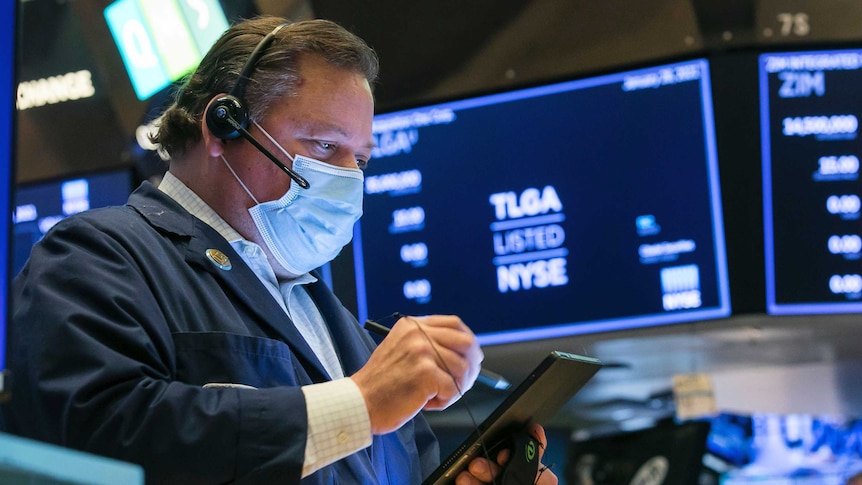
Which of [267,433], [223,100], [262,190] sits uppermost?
[223,100]

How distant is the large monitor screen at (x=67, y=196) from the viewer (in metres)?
3.85

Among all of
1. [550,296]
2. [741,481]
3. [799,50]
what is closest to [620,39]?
[799,50]

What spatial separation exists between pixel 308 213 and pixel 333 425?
526 mm

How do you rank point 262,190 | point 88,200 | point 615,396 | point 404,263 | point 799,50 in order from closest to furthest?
point 262,190 → point 799,50 → point 404,263 → point 88,200 → point 615,396

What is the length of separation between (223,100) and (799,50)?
2018 millimetres

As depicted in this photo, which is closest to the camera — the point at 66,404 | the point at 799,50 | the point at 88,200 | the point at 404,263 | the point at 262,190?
the point at 66,404

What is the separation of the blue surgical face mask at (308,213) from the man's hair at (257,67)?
8 cm

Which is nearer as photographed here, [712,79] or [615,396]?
[712,79]

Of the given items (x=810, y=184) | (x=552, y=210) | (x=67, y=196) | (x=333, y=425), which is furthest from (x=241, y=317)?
(x=67, y=196)

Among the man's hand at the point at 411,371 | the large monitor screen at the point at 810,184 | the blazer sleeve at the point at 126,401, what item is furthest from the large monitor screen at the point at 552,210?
the blazer sleeve at the point at 126,401

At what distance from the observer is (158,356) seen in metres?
1.39

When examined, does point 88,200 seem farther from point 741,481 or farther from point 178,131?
point 741,481

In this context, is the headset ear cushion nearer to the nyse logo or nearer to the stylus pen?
the stylus pen

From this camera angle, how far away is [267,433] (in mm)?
1298
